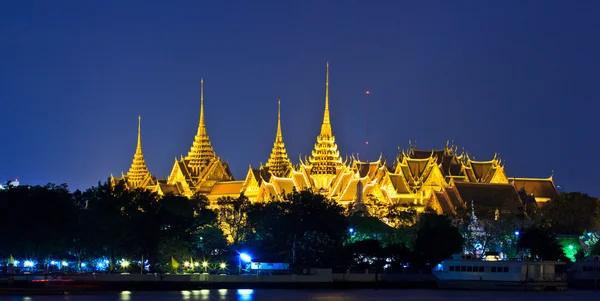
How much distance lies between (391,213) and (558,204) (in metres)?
16.7

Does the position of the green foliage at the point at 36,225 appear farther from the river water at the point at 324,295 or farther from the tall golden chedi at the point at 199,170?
the tall golden chedi at the point at 199,170

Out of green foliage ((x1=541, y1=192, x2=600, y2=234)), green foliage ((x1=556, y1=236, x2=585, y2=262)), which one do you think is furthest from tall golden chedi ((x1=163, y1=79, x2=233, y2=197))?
green foliage ((x1=556, y1=236, x2=585, y2=262))

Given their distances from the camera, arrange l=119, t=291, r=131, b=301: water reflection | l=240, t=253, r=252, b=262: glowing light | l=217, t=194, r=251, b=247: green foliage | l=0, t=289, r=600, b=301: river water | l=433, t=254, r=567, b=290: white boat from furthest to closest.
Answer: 1. l=217, t=194, r=251, b=247: green foliage
2. l=240, t=253, r=252, b=262: glowing light
3. l=433, t=254, r=567, b=290: white boat
4. l=0, t=289, r=600, b=301: river water
5. l=119, t=291, r=131, b=301: water reflection

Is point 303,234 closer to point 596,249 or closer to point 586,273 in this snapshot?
point 586,273

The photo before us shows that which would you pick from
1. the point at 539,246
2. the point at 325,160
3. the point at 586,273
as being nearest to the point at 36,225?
the point at 539,246

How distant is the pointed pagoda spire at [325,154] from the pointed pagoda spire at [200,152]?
941 inches

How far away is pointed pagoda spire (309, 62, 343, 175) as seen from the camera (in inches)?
5399

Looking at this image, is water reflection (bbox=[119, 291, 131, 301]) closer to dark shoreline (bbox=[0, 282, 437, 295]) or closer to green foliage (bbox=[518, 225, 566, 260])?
dark shoreline (bbox=[0, 282, 437, 295])

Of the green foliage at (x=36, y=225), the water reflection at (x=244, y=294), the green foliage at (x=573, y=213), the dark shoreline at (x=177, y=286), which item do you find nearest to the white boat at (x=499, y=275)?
the dark shoreline at (x=177, y=286)

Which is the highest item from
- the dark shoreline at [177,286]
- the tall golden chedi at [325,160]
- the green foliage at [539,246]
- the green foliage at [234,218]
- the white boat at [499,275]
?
the tall golden chedi at [325,160]

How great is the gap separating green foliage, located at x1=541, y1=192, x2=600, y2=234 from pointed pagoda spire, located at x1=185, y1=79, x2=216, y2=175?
2083 inches

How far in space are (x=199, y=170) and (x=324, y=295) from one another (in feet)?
278

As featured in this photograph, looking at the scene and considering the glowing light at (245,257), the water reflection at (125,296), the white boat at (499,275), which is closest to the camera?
the water reflection at (125,296)

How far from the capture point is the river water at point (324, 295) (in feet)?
242
